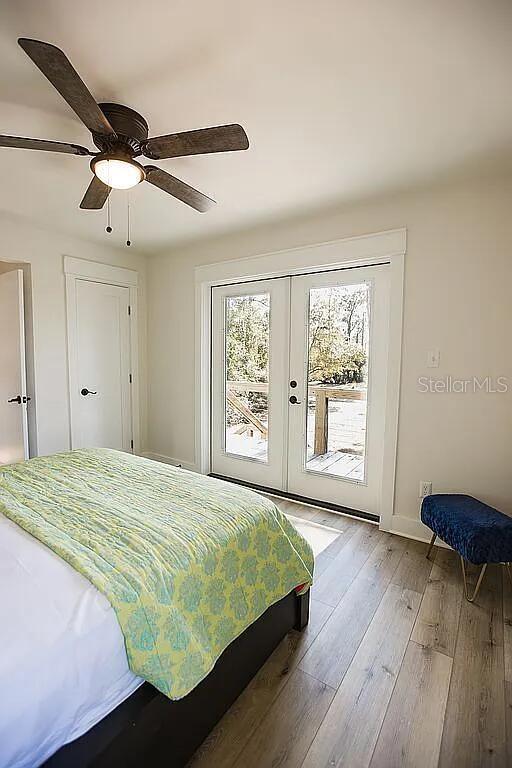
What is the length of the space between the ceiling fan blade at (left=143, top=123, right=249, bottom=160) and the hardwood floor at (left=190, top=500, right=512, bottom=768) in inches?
85.8

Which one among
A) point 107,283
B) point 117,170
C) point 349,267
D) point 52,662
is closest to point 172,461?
point 107,283

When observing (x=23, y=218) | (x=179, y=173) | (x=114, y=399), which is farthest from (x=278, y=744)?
(x=23, y=218)

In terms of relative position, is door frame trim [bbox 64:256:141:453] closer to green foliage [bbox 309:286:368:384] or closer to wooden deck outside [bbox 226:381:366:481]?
wooden deck outside [bbox 226:381:366:481]

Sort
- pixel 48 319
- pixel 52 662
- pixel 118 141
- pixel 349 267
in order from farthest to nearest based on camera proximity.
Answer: pixel 48 319
pixel 349 267
pixel 118 141
pixel 52 662

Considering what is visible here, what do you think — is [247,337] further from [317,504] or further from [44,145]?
[44,145]

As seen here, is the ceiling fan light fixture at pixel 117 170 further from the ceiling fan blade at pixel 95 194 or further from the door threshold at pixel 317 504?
the door threshold at pixel 317 504

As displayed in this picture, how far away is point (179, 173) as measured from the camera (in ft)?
7.43

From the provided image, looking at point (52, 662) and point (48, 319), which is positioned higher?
point (48, 319)

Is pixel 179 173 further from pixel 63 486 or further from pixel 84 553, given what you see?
pixel 84 553

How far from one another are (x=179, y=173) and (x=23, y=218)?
1.73m

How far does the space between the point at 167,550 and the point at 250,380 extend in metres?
2.42

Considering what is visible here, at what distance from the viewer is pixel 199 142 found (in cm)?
145

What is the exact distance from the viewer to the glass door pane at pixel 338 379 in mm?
2982

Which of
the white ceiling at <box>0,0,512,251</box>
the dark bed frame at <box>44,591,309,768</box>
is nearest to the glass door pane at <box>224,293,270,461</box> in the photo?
the white ceiling at <box>0,0,512,251</box>
